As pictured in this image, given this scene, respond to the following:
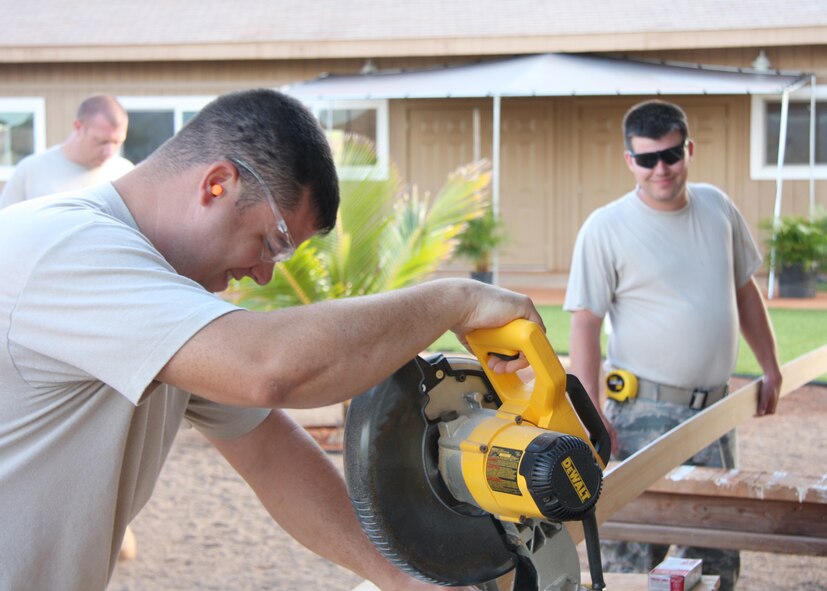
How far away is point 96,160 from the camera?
6.64m

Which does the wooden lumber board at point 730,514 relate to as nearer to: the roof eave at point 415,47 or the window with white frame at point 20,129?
the roof eave at point 415,47

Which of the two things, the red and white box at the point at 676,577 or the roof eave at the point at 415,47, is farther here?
the roof eave at the point at 415,47

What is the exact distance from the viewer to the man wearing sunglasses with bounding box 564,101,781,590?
4.58 metres

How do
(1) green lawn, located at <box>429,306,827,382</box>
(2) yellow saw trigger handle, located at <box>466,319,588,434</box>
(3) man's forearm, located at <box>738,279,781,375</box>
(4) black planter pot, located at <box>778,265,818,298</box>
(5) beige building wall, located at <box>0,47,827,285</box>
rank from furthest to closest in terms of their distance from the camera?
(5) beige building wall, located at <box>0,47,827,285</box>, (4) black planter pot, located at <box>778,265,818,298</box>, (1) green lawn, located at <box>429,306,827,382</box>, (3) man's forearm, located at <box>738,279,781,375</box>, (2) yellow saw trigger handle, located at <box>466,319,588,434</box>

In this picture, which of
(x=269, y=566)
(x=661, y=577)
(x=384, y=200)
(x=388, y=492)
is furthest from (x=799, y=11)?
(x=388, y=492)

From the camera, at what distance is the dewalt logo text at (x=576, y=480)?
156 cm

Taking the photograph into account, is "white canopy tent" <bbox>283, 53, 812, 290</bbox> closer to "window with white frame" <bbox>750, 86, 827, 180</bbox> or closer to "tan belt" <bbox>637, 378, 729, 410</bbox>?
"window with white frame" <bbox>750, 86, 827, 180</bbox>

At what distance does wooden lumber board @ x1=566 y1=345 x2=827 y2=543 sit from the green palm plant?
3484 mm

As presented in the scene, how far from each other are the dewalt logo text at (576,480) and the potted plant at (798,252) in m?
13.2

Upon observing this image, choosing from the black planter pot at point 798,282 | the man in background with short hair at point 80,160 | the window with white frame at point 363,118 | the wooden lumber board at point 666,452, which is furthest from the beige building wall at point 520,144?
the wooden lumber board at point 666,452

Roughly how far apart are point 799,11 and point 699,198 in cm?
1210

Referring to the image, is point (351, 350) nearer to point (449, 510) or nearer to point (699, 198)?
point (449, 510)

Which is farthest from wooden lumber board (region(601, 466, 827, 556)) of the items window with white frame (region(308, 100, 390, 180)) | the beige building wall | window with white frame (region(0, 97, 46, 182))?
window with white frame (region(0, 97, 46, 182))

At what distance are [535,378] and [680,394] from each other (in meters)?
3.09
